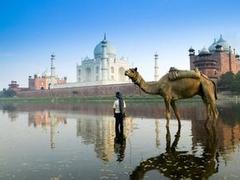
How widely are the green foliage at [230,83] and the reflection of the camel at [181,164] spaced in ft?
140

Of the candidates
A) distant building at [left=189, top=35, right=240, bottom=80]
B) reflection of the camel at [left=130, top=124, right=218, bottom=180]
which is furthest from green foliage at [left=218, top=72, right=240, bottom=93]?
reflection of the camel at [left=130, top=124, right=218, bottom=180]

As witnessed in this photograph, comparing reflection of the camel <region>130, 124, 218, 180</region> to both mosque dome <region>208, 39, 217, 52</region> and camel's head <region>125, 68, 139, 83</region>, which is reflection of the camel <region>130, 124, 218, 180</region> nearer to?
camel's head <region>125, 68, 139, 83</region>

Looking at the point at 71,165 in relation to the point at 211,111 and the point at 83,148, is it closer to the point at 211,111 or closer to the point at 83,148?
the point at 83,148

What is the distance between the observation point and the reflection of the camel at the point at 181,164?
5.53m

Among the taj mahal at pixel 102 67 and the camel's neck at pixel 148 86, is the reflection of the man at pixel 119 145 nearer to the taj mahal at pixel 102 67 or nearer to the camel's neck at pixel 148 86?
the camel's neck at pixel 148 86

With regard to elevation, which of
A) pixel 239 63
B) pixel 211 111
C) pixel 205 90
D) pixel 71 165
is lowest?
pixel 71 165

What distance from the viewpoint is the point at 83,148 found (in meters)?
8.50

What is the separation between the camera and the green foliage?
48.2 m

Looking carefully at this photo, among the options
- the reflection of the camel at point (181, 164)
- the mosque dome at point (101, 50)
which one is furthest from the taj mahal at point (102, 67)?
the reflection of the camel at point (181, 164)

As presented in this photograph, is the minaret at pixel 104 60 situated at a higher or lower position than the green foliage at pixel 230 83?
higher

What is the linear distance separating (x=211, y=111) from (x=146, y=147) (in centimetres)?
441

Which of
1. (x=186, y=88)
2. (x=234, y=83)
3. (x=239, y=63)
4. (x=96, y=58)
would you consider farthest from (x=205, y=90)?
(x=96, y=58)

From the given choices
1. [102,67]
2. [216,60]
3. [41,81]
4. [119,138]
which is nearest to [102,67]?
[102,67]

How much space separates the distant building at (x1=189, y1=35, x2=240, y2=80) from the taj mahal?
27486mm
